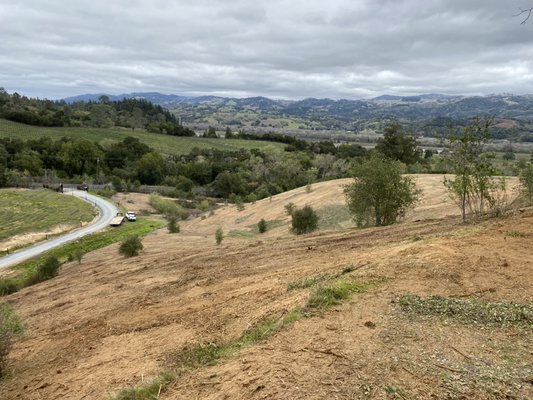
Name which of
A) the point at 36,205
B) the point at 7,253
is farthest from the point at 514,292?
the point at 36,205

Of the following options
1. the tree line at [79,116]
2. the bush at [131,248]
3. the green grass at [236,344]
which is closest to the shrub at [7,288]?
the bush at [131,248]

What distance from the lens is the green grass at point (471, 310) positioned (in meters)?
7.88

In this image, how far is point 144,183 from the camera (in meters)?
105

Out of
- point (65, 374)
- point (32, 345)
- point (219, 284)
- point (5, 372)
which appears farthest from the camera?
point (219, 284)

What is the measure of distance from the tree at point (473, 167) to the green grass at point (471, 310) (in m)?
9.52

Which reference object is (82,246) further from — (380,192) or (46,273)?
(380,192)

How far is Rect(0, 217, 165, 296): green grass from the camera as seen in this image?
29438 mm

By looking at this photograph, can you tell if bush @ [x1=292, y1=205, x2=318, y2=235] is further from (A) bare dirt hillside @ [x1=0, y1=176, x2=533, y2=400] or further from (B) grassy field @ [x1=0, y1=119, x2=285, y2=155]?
(B) grassy field @ [x1=0, y1=119, x2=285, y2=155]

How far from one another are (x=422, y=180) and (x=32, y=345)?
126 feet

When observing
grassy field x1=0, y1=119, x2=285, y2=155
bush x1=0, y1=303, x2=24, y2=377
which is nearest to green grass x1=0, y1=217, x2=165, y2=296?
bush x1=0, y1=303, x2=24, y2=377

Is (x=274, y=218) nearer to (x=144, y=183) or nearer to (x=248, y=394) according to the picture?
(x=248, y=394)

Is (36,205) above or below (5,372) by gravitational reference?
below

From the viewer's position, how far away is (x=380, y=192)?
2619 centimetres

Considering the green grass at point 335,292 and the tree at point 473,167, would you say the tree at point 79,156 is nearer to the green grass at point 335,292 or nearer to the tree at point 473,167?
the tree at point 473,167
